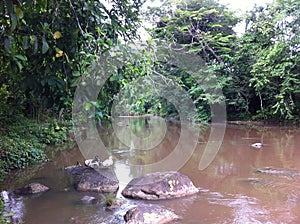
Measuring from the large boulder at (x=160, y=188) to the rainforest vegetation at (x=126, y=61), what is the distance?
3.66 ft

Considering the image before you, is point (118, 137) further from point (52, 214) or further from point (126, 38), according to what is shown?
point (126, 38)

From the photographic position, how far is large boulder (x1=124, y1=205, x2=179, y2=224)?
9.82 ft

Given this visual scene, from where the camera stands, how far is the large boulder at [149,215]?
2.99 m

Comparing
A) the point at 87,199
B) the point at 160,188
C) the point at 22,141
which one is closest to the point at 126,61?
the point at 160,188

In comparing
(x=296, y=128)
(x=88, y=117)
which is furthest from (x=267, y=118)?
(x=88, y=117)

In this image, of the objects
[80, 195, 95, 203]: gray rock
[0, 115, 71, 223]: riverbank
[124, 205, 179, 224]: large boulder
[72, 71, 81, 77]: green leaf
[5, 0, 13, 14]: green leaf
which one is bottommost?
[80, 195, 95, 203]: gray rock

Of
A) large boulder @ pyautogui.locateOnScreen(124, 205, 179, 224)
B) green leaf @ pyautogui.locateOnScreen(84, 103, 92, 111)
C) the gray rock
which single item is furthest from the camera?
the gray rock

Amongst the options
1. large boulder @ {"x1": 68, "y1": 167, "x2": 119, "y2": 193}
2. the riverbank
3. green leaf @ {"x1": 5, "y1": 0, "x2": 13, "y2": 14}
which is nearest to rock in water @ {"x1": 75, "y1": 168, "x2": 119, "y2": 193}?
large boulder @ {"x1": 68, "y1": 167, "x2": 119, "y2": 193}

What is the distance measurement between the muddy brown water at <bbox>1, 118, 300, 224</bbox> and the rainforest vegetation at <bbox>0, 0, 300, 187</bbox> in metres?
0.92

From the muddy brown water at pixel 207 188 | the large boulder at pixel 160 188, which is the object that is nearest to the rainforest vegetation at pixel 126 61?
the muddy brown water at pixel 207 188

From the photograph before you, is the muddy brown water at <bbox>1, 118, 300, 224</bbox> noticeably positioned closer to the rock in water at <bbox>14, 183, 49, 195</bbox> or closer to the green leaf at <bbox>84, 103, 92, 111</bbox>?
the rock in water at <bbox>14, 183, 49, 195</bbox>

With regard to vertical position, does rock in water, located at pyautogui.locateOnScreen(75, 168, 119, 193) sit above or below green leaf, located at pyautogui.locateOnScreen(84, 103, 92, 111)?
below

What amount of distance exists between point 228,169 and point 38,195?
3.37m

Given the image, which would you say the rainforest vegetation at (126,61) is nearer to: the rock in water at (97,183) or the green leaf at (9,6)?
the green leaf at (9,6)
